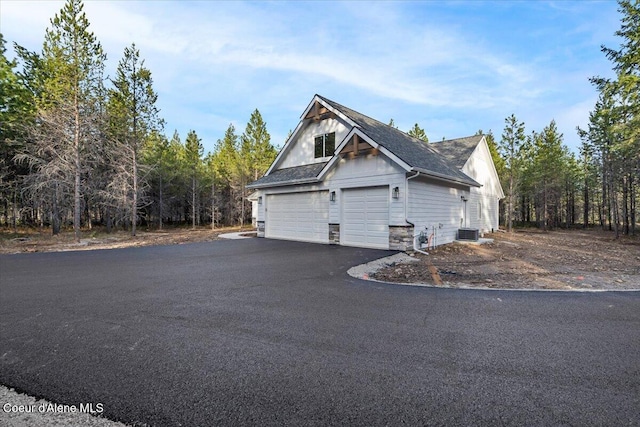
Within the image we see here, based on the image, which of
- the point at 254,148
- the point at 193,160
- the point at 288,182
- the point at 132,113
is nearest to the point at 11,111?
the point at 132,113

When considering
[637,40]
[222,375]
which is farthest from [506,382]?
[637,40]

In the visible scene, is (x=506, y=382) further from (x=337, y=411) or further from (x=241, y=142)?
(x=241, y=142)

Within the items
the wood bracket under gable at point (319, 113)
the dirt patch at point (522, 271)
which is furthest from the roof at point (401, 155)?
the dirt patch at point (522, 271)

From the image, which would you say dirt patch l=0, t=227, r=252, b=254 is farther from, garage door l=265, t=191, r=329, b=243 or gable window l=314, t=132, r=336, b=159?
gable window l=314, t=132, r=336, b=159

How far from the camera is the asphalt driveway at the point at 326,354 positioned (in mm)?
2152

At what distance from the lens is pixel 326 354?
9.86 feet

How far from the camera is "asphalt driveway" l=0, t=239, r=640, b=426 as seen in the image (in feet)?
7.06

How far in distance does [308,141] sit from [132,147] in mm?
13222

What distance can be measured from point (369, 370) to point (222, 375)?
1.30m

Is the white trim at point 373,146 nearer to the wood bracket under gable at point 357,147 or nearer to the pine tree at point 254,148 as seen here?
the wood bracket under gable at point 357,147

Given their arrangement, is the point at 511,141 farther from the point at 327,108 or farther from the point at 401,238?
the point at 401,238

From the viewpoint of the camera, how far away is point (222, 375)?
260 cm

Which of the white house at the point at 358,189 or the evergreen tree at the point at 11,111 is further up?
the evergreen tree at the point at 11,111

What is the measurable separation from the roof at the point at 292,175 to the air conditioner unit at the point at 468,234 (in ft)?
23.5
